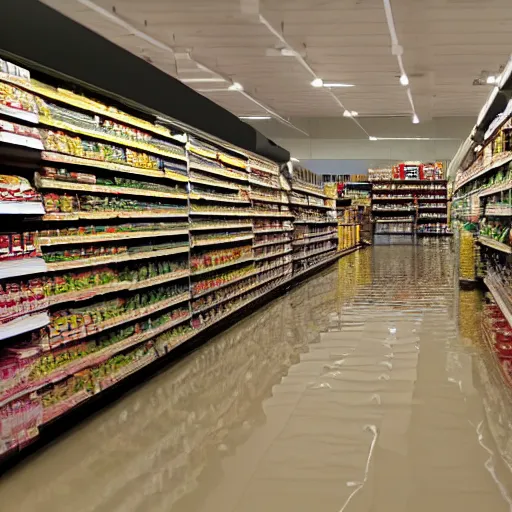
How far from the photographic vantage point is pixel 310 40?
12242 millimetres

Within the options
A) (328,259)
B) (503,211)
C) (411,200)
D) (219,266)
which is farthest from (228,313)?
(411,200)

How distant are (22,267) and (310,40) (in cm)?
1023

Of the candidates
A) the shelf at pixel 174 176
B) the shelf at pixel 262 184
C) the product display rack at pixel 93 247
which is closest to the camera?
the product display rack at pixel 93 247

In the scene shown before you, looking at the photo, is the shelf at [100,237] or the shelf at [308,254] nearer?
the shelf at [100,237]

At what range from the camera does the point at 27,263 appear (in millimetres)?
3191

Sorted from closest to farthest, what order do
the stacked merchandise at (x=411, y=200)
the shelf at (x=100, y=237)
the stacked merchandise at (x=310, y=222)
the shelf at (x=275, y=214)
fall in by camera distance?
the shelf at (x=100, y=237), the shelf at (x=275, y=214), the stacked merchandise at (x=310, y=222), the stacked merchandise at (x=411, y=200)

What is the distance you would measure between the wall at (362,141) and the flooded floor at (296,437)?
66.3ft

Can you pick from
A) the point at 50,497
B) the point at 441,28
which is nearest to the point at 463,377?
the point at 50,497

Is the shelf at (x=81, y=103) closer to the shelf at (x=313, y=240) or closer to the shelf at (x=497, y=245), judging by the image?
the shelf at (x=497, y=245)

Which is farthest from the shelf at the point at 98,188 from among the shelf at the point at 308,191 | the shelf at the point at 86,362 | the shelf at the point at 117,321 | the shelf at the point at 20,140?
the shelf at the point at 308,191

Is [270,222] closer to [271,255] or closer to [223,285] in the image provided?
[271,255]

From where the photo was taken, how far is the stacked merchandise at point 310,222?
38.1ft

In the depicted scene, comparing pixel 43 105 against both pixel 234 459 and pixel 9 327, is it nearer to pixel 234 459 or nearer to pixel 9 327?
pixel 9 327

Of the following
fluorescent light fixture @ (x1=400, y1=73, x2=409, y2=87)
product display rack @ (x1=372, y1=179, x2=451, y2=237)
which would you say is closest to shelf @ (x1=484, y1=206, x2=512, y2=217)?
fluorescent light fixture @ (x1=400, y1=73, x2=409, y2=87)
